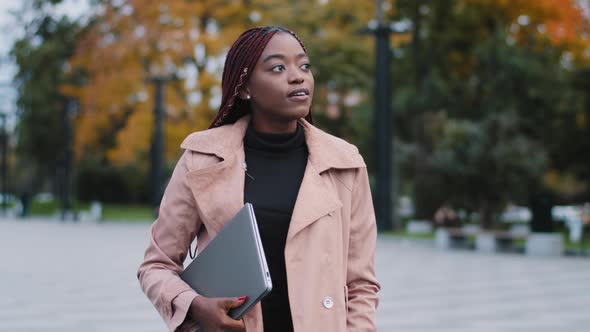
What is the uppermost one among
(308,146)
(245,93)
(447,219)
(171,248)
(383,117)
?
(245,93)

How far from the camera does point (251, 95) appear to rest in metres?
2.71

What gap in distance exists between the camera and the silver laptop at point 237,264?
92.5 inches

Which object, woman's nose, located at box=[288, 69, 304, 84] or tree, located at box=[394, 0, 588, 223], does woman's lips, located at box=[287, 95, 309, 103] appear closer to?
woman's nose, located at box=[288, 69, 304, 84]

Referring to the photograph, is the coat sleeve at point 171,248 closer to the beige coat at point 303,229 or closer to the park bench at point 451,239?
the beige coat at point 303,229

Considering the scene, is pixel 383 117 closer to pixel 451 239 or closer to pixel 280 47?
pixel 451 239

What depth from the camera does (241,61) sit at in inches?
105

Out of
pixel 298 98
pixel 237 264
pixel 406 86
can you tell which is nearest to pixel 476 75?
pixel 406 86

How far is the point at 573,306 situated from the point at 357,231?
8.13m

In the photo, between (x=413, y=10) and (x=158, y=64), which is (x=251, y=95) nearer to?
(x=413, y=10)

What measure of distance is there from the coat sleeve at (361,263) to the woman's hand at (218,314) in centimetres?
40

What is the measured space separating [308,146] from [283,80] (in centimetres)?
23

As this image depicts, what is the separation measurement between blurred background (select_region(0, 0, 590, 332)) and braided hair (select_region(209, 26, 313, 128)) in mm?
5752

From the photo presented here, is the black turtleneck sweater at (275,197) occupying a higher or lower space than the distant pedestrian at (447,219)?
higher

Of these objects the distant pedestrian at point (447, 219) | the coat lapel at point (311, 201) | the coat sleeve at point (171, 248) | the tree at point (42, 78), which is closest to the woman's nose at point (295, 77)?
the coat lapel at point (311, 201)
